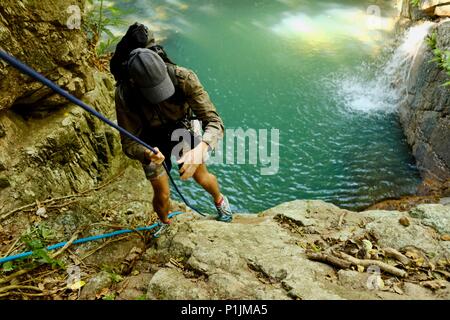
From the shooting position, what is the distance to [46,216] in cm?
378

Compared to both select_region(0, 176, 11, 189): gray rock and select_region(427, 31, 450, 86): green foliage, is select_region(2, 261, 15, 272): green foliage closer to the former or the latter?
select_region(0, 176, 11, 189): gray rock

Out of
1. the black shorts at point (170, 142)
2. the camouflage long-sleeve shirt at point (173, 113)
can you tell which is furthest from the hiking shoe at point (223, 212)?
the camouflage long-sleeve shirt at point (173, 113)

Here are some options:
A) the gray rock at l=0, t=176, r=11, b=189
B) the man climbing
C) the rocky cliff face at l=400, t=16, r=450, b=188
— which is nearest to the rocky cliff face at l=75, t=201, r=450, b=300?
the man climbing

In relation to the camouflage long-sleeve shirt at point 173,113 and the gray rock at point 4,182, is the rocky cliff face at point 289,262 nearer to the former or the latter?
the camouflage long-sleeve shirt at point 173,113

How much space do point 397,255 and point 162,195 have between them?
2.50 meters

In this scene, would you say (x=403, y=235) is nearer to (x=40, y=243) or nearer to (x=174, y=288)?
(x=174, y=288)

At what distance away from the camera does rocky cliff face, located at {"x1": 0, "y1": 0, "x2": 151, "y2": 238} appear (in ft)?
11.7

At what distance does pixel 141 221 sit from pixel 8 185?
5.28 ft

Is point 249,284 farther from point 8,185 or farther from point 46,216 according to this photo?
point 8,185

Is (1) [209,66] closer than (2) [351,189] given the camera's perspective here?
No

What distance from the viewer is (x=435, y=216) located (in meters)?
3.84

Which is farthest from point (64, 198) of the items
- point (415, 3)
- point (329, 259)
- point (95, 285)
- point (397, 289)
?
point (415, 3)
